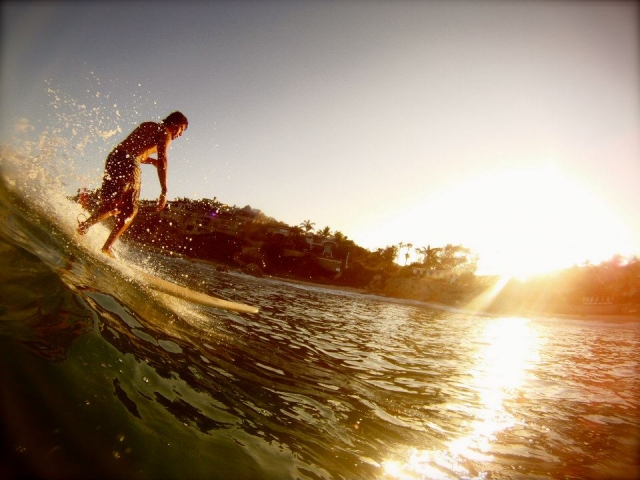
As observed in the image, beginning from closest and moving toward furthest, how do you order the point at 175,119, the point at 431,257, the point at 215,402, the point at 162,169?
the point at 215,402
the point at 162,169
the point at 175,119
the point at 431,257

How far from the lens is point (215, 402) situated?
2969mm

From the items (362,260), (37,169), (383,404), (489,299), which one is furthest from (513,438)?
(362,260)

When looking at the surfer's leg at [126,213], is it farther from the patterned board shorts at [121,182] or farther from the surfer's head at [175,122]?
the surfer's head at [175,122]

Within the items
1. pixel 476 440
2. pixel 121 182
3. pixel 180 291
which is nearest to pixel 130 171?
pixel 121 182

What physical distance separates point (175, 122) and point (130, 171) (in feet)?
4.73

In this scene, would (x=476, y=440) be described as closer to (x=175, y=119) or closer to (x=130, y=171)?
(x=130, y=171)

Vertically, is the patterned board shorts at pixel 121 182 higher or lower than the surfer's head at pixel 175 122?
lower

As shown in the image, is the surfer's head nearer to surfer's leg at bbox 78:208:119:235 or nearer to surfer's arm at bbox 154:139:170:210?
surfer's arm at bbox 154:139:170:210

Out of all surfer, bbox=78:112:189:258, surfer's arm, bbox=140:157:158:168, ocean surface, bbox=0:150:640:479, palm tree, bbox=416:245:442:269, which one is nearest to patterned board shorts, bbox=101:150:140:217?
surfer, bbox=78:112:189:258

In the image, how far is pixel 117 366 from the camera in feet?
8.39

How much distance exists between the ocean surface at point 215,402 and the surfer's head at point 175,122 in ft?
8.82

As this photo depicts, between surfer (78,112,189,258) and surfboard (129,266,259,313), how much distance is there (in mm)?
916

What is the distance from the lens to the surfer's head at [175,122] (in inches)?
263

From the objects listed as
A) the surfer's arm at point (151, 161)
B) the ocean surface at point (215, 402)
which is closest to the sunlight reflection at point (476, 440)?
the ocean surface at point (215, 402)
